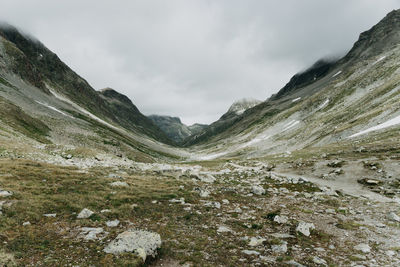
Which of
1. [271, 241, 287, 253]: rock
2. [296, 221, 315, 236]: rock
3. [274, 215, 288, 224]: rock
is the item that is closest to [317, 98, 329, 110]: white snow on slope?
[274, 215, 288, 224]: rock

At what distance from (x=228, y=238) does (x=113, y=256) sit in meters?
6.06

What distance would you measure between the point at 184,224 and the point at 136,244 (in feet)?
13.9

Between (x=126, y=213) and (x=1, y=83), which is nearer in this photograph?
(x=126, y=213)

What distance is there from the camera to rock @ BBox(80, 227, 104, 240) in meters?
10.9

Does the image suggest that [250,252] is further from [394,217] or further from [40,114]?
[40,114]

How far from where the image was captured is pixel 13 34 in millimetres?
193125

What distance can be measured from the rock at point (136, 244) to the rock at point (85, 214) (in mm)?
4225

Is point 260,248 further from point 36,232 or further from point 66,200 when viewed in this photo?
point 66,200

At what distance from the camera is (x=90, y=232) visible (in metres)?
11.3

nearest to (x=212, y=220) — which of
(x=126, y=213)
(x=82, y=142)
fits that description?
(x=126, y=213)

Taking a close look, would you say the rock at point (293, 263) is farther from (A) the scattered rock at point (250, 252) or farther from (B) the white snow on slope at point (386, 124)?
(B) the white snow on slope at point (386, 124)

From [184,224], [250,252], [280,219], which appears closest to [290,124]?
[280,219]

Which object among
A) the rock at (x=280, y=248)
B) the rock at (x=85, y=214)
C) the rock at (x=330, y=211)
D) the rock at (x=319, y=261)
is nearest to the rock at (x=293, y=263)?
the rock at (x=319, y=261)

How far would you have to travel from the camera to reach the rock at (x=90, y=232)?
427 inches
